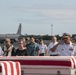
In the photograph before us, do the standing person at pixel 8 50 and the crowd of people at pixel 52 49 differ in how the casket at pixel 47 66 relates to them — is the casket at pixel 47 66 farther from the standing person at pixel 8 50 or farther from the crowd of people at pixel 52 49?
the standing person at pixel 8 50

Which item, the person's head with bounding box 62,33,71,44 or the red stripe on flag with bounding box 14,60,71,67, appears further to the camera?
the person's head with bounding box 62,33,71,44

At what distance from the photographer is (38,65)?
26.6ft

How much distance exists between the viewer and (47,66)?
807 cm

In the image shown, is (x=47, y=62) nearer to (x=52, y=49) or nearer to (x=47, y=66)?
(x=47, y=66)

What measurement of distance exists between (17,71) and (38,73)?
95cm

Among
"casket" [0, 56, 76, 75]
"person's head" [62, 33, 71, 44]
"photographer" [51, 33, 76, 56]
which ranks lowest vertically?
"casket" [0, 56, 76, 75]

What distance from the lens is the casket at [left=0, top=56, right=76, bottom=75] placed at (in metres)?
7.94

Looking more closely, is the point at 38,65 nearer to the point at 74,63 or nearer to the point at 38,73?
the point at 38,73

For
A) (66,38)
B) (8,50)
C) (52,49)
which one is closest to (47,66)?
(66,38)

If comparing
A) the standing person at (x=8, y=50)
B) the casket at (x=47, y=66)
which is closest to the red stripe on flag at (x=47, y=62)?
the casket at (x=47, y=66)

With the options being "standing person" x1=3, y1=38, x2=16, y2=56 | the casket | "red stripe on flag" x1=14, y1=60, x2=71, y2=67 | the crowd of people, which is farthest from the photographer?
"red stripe on flag" x1=14, y1=60, x2=71, y2=67

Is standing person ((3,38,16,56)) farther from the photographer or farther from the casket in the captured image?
the casket

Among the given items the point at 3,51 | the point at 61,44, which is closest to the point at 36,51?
the point at 3,51

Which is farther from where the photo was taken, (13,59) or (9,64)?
(13,59)
